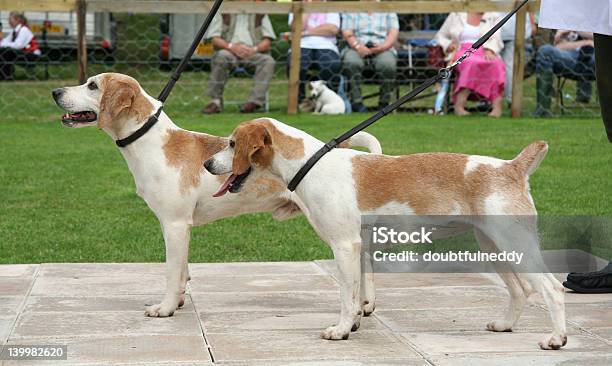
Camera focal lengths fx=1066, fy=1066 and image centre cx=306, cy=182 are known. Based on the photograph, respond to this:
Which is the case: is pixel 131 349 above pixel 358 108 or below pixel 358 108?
above

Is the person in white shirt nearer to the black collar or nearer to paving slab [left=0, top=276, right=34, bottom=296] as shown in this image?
the black collar

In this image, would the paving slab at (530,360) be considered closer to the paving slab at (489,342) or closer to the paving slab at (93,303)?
the paving slab at (489,342)

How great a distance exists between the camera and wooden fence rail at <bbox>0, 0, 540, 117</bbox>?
13922mm

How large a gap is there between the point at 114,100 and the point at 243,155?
859 millimetres

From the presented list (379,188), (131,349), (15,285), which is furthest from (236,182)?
(15,285)

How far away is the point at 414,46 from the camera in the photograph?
17.1 m

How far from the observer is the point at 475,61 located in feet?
47.5

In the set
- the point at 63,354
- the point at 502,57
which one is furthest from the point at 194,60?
the point at 63,354

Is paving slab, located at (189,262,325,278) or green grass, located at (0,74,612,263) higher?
paving slab, located at (189,262,325,278)

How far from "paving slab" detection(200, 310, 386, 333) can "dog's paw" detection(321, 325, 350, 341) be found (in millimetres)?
200

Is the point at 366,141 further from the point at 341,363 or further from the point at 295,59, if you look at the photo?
the point at 295,59

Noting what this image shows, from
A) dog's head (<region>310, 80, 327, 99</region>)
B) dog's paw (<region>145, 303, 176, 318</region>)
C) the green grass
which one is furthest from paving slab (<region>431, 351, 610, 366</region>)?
dog's head (<region>310, 80, 327, 99</region>)

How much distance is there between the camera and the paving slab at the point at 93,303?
207 inches

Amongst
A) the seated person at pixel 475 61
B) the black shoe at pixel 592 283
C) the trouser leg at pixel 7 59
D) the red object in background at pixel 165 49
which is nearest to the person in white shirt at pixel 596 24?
the black shoe at pixel 592 283
